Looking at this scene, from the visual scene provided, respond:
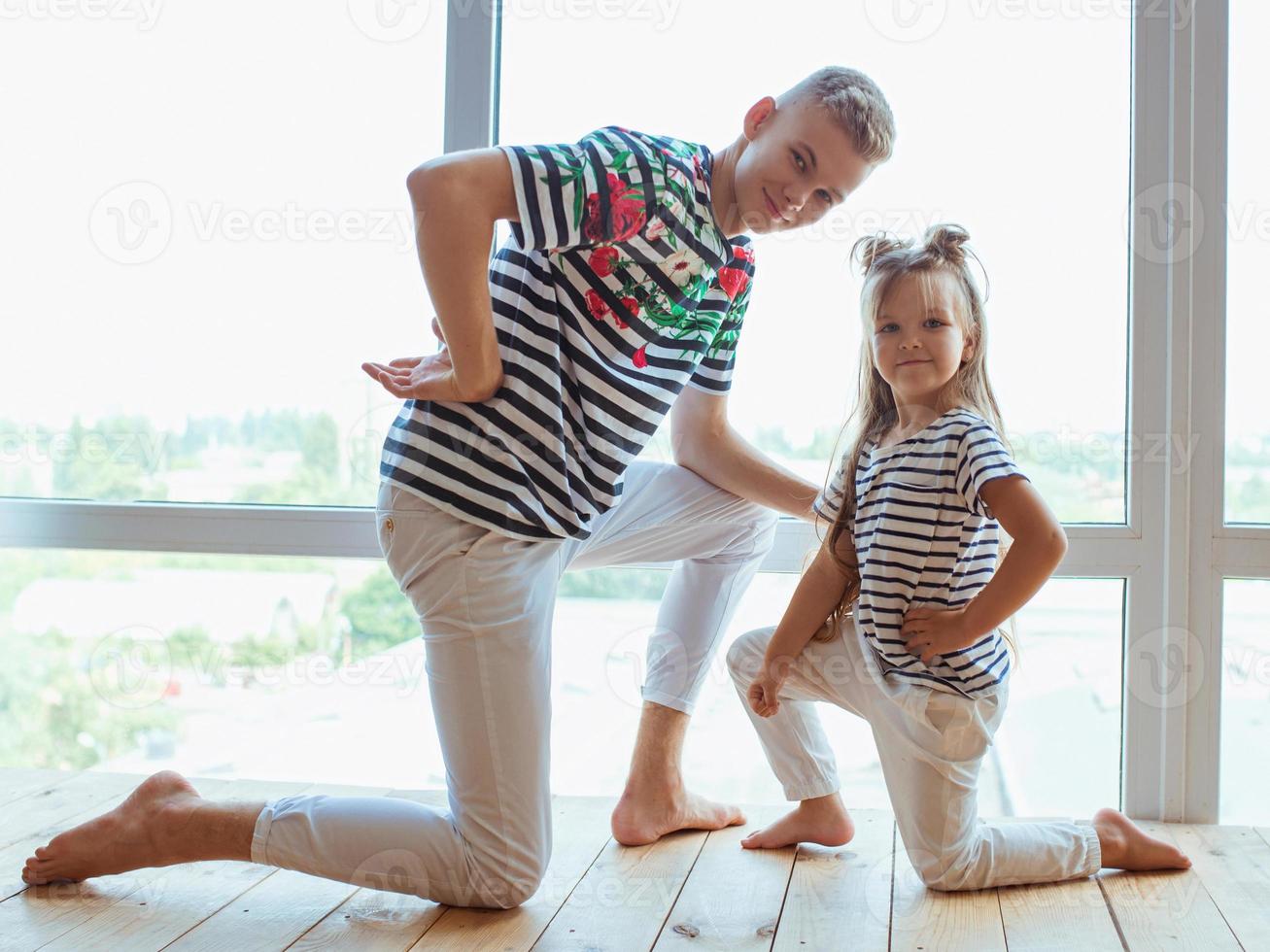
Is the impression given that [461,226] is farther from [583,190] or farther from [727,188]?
[727,188]

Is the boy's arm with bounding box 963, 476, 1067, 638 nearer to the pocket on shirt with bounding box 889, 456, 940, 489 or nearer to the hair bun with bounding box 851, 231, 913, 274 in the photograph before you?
the pocket on shirt with bounding box 889, 456, 940, 489

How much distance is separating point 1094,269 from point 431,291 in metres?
1.15

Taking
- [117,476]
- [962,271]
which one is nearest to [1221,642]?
[962,271]

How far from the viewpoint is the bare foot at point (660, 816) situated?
1.61m

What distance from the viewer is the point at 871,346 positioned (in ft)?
5.06

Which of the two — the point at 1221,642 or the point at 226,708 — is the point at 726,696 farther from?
the point at 226,708

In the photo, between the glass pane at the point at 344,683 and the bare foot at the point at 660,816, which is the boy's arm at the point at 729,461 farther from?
the bare foot at the point at 660,816

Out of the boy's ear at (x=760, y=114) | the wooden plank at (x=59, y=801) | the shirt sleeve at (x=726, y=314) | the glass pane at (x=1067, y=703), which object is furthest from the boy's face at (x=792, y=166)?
the wooden plank at (x=59, y=801)

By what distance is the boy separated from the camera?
1312 mm

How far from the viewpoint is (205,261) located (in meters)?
2.00

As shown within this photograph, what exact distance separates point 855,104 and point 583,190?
13.9 inches

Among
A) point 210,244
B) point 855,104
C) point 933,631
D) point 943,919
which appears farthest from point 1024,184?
point 210,244

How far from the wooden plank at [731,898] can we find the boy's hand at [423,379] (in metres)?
0.71

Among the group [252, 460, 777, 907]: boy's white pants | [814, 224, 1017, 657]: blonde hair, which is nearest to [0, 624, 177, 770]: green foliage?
[252, 460, 777, 907]: boy's white pants
